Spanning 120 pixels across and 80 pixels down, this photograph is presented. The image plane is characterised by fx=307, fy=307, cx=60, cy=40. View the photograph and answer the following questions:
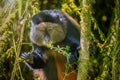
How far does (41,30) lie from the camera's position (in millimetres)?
2195

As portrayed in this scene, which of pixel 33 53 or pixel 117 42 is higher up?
pixel 117 42

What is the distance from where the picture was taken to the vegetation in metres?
1.43

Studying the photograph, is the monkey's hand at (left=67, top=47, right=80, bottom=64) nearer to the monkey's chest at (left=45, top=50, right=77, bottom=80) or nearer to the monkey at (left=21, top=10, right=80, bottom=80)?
the monkey at (left=21, top=10, right=80, bottom=80)

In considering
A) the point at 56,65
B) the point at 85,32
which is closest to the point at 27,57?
the point at 56,65

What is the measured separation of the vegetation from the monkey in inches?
2.8

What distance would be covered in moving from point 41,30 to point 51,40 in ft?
0.34

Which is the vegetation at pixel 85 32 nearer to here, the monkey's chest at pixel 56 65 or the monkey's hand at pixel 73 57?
the monkey's hand at pixel 73 57

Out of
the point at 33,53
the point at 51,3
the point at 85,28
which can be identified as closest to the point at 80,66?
the point at 85,28

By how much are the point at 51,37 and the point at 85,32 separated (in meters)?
0.79

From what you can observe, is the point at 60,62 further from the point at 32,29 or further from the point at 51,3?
the point at 51,3

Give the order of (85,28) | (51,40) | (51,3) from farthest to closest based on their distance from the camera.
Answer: (51,3) < (51,40) < (85,28)

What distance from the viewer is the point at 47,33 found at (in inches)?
86.0

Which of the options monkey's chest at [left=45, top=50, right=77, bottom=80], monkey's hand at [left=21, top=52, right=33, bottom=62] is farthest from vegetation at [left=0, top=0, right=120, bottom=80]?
monkey's chest at [left=45, top=50, right=77, bottom=80]

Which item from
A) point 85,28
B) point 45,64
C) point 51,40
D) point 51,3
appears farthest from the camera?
point 51,3
